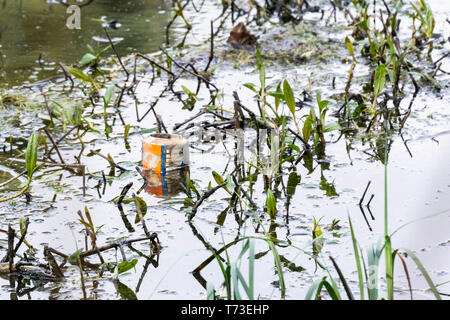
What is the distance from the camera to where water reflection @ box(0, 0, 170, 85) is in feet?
12.8

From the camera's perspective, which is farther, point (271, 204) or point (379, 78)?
point (379, 78)

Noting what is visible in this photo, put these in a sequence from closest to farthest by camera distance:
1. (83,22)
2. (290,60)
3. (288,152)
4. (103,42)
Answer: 1. (288,152)
2. (290,60)
3. (103,42)
4. (83,22)

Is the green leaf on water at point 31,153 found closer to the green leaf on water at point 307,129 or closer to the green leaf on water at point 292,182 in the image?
the green leaf on water at point 292,182

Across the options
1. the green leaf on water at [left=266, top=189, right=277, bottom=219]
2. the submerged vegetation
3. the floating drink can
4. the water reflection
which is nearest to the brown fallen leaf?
the submerged vegetation

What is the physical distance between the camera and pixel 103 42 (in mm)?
4234

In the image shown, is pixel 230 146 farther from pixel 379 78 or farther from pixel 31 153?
pixel 31 153

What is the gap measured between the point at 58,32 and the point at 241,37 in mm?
1232

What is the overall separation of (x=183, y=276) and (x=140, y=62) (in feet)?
7.47

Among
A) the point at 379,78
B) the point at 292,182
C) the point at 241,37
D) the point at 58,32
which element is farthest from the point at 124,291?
the point at 58,32

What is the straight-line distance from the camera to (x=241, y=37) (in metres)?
4.12

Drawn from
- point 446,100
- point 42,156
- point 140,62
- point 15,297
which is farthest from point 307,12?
point 15,297

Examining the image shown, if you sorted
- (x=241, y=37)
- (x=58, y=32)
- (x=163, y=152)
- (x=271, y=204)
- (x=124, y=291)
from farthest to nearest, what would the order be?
1. (x=58, y=32)
2. (x=241, y=37)
3. (x=163, y=152)
4. (x=271, y=204)
5. (x=124, y=291)

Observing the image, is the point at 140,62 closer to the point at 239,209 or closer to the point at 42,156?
the point at 42,156

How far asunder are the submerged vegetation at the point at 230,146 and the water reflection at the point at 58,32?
0.17 meters
